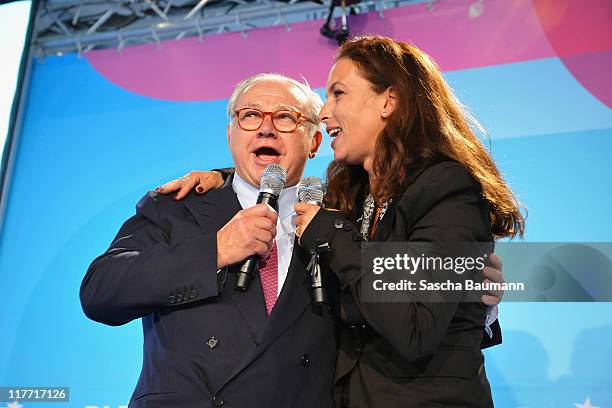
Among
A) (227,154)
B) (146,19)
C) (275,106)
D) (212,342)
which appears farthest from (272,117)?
(146,19)

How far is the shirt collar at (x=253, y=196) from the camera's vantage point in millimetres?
2354

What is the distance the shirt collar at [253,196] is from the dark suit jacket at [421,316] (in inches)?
21.0

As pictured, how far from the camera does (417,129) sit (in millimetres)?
2010

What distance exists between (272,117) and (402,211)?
81 cm

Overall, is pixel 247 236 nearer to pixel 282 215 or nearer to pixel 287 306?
pixel 287 306

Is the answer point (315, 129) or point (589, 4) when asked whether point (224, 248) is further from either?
point (589, 4)

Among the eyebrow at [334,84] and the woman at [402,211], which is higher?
the eyebrow at [334,84]

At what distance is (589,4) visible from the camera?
3584mm

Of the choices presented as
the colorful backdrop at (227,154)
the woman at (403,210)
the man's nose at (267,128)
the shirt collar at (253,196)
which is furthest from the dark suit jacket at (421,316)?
the colorful backdrop at (227,154)

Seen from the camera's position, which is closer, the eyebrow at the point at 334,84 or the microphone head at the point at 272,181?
the microphone head at the point at 272,181

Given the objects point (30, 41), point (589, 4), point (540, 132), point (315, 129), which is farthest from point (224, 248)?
point (30, 41)

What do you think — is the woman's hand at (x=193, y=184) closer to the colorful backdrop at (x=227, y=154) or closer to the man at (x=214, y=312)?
the man at (x=214, y=312)

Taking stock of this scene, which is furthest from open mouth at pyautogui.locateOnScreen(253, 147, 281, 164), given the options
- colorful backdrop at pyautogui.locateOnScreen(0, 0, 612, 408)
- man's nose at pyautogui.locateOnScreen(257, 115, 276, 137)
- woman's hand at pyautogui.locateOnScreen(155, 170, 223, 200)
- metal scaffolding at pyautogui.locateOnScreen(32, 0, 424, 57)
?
metal scaffolding at pyautogui.locateOnScreen(32, 0, 424, 57)

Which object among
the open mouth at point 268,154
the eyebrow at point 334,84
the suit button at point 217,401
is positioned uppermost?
the eyebrow at point 334,84
